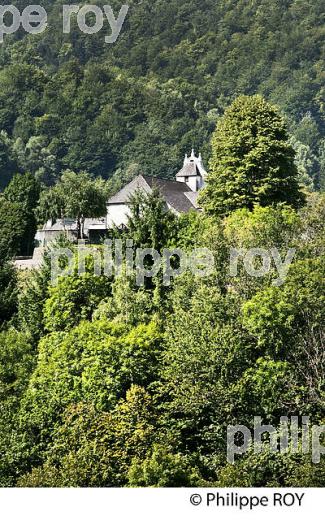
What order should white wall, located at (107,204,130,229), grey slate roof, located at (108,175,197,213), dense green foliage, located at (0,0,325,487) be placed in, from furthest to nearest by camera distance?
grey slate roof, located at (108,175,197,213) → white wall, located at (107,204,130,229) → dense green foliage, located at (0,0,325,487)

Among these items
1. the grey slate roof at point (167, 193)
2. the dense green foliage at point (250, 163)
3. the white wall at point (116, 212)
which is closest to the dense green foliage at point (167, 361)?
the dense green foliage at point (250, 163)

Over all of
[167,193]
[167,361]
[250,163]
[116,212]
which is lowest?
[167,361]

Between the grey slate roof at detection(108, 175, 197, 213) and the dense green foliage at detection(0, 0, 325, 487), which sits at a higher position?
the grey slate roof at detection(108, 175, 197, 213)

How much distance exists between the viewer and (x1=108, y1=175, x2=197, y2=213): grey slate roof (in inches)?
2714

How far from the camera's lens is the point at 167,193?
2869 inches

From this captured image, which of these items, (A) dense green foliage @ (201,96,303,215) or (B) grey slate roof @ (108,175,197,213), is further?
(B) grey slate roof @ (108,175,197,213)

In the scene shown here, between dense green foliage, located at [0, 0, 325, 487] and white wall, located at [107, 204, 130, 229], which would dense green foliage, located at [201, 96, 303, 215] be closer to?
dense green foliage, located at [0, 0, 325, 487]

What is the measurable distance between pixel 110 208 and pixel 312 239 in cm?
3359

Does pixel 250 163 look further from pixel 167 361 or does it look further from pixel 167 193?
pixel 167 193

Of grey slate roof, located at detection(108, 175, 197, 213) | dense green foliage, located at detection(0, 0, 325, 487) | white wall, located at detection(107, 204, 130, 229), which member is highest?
grey slate roof, located at detection(108, 175, 197, 213)

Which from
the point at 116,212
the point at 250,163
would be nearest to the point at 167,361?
the point at 250,163

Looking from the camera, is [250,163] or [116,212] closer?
[250,163]

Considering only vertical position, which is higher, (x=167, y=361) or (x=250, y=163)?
(x=250, y=163)

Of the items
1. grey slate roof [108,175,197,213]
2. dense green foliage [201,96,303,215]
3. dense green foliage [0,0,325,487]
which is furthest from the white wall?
dense green foliage [0,0,325,487]
